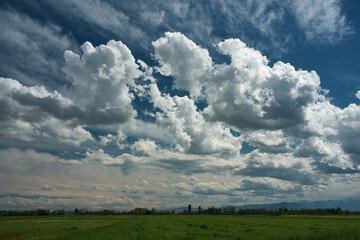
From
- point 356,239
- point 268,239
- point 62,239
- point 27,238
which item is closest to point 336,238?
point 356,239

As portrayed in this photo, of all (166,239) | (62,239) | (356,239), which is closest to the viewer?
(166,239)

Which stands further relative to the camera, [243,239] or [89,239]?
[89,239]

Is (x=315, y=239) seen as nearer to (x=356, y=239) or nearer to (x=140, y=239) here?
(x=356, y=239)

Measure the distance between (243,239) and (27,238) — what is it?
38771 mm

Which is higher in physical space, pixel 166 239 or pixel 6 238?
pixel 166 239

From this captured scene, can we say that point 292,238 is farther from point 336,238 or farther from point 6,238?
point 6,238

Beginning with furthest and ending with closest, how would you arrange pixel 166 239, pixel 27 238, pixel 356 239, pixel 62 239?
pixel 27 238 < pixel 62 239 < pixel 356 239 < pixel 166 239

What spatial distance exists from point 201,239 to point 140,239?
27.1ft

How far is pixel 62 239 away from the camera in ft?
127

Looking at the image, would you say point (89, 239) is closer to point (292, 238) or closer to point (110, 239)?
point (110, 239)

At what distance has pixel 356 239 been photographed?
108 ft

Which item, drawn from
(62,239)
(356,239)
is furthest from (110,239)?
(356,239)

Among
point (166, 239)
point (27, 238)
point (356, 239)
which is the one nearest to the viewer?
point (166, 239)

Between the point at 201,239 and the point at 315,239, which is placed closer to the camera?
the point at 201,239
